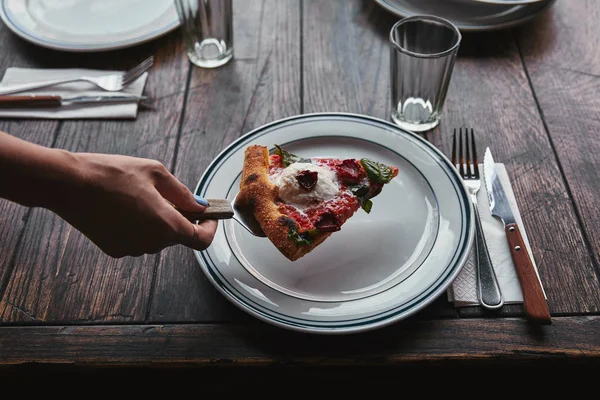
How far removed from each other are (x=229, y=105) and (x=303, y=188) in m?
0.43

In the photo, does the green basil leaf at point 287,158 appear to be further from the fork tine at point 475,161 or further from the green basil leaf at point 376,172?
the fork tine at point 475,161

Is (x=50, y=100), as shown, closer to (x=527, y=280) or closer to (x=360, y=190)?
(x=360, y=190)

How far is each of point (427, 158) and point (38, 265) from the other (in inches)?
28.9

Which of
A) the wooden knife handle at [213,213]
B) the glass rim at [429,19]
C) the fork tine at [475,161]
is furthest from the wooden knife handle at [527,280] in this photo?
the wooden knife handle at [213,213]

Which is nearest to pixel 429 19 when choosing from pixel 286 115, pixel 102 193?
pixel 286 115

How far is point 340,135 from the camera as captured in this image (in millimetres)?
1244

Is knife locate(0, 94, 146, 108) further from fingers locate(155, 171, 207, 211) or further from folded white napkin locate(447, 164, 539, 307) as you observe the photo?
folded white napkin locate(447, 164, 539, 307)

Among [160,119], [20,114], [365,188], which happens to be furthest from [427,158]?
[20,114]

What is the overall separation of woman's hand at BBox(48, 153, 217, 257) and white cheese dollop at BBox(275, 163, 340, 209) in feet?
0.59

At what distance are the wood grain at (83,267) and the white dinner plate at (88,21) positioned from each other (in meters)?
0.25

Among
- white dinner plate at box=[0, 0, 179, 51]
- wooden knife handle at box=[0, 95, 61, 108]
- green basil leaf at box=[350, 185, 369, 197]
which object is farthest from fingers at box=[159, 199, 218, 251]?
white dinner plate at box=[0, 0, 179, 51]

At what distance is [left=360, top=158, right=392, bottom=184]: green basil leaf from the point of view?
3.50ft

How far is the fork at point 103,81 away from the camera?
1395 millimetres

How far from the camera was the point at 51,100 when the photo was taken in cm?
137
